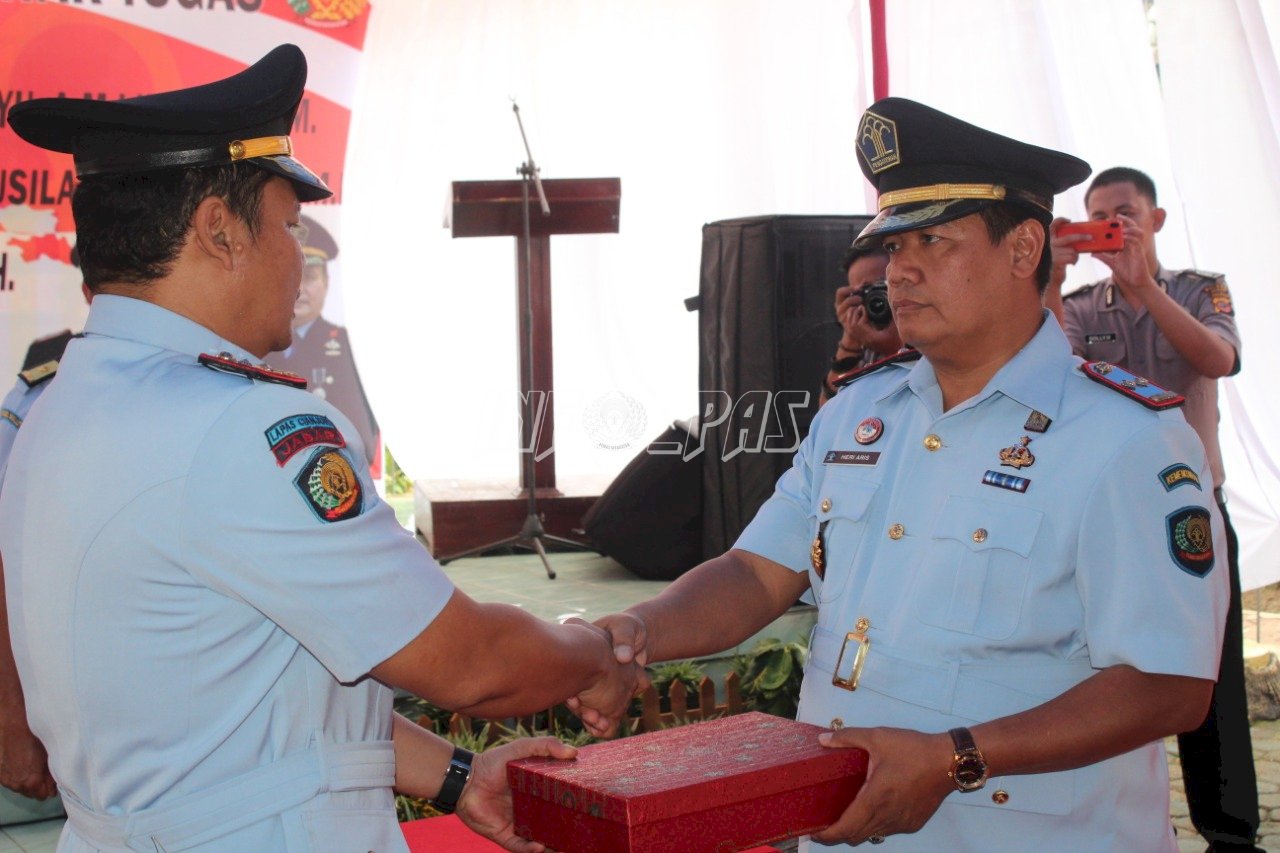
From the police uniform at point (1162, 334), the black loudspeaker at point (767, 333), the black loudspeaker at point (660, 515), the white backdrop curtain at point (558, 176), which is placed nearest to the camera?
the police uniform at point (1162, 334)

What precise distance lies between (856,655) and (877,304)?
6.14ft

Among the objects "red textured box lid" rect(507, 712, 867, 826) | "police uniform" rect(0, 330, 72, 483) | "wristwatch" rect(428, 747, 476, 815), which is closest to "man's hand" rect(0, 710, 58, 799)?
"police uniform" rect(0, 330, 72, 483)

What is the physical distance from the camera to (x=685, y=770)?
1395 mm

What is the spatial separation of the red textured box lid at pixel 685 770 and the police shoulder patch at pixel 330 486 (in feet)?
1.39

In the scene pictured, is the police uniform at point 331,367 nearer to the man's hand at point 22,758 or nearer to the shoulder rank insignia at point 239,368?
the man's hand at point 22,758

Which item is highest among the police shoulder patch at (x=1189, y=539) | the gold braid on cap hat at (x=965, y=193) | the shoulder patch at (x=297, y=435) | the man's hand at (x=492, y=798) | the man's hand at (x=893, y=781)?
the gold braid on cap hat at (x=965, y=193)

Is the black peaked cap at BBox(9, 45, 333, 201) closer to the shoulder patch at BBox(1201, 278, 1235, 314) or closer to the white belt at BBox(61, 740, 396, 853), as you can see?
the white belt at BBox(61, 740, 396, 853)

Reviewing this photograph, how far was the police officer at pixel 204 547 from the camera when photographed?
1.17 meters

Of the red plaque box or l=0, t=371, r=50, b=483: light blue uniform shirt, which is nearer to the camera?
the red plaque box

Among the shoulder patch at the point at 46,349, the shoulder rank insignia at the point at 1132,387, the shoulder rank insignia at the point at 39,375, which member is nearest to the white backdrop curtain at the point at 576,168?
the shoulder patch at the point at 46,349

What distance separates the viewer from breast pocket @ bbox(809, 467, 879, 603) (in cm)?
181

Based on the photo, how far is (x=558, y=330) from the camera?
7.23 metres

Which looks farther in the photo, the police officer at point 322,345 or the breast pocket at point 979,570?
the police officer at point 322,345

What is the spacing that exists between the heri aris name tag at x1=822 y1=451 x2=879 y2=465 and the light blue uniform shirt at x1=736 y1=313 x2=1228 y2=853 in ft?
0.11
